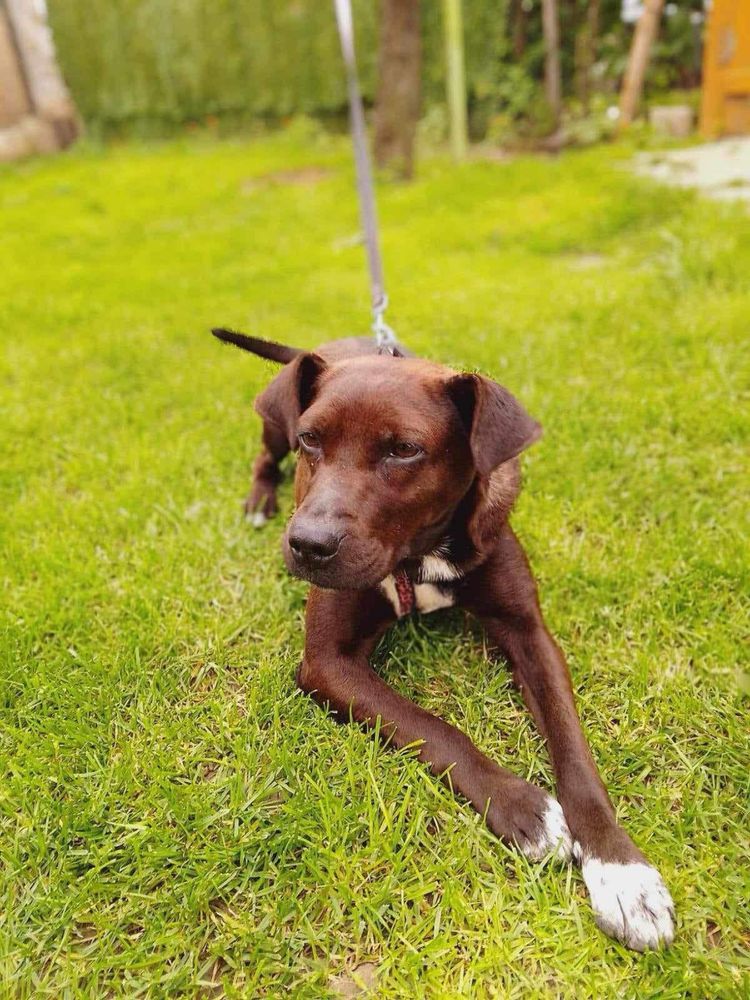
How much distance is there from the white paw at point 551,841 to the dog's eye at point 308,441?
1135 millimetres

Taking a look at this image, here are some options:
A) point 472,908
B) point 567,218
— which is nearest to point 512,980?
point 472,908

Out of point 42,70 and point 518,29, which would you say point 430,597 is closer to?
point 518,29

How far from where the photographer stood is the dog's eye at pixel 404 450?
6.75 ft

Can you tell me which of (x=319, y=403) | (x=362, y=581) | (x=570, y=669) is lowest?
(x=570, y=669)

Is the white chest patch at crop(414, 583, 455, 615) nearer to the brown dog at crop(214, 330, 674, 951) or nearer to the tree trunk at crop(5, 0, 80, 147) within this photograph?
the brown dog at crop(214, 330, 674, 951)

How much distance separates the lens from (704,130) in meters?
8.61

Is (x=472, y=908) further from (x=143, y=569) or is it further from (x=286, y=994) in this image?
(x=143, y=569)

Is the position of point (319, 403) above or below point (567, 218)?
above

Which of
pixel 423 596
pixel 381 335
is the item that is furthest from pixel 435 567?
pixel 381 335

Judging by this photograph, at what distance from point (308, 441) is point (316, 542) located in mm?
391

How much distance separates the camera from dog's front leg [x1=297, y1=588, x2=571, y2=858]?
1.86 meters

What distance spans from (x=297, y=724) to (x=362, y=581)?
52cm

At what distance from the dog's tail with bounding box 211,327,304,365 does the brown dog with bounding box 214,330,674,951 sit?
0.03 feet

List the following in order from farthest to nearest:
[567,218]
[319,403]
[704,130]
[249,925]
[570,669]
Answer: [704,130]
[567,218]
[570,669]
[319,403]
[249,925]
